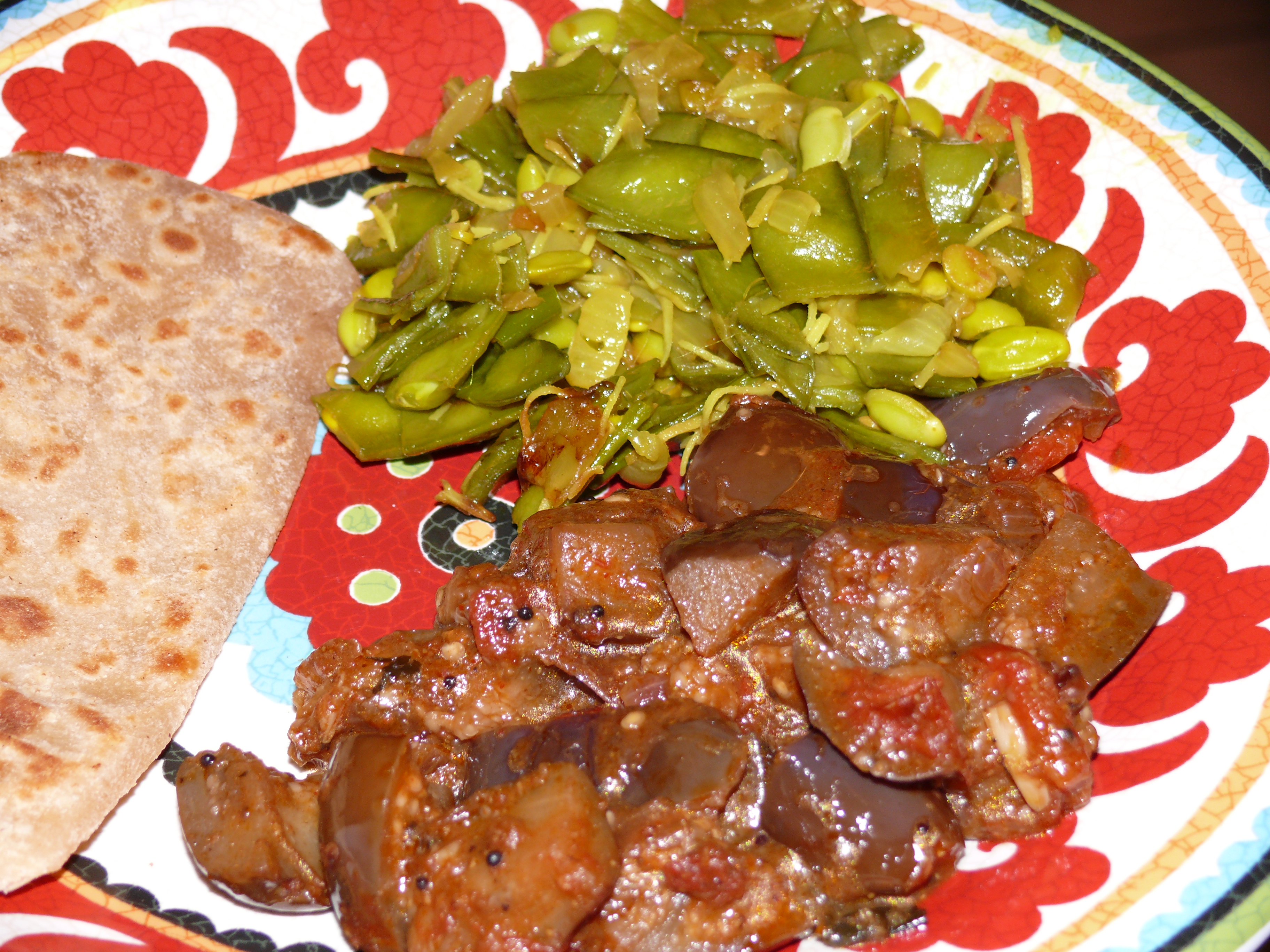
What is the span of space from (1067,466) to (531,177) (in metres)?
2.61

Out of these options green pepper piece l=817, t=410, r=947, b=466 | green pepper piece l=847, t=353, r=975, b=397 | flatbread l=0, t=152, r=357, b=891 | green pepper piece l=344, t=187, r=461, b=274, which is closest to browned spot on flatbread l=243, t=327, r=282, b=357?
flatbread l=0, t=152, r=357, b=891

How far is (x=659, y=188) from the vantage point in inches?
162

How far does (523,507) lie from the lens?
162 inches

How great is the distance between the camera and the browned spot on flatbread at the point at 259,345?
4.58 meters

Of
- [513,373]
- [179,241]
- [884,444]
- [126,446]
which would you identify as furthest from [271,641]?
[884,444]

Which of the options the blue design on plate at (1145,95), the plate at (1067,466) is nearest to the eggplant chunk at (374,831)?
the plate at (1067,466)

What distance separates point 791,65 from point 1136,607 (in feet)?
9.52

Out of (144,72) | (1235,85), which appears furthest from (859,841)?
(1235,85)

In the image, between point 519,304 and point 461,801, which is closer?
point 461,801

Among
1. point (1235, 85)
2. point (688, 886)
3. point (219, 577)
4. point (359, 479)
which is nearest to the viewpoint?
point (688, 886)

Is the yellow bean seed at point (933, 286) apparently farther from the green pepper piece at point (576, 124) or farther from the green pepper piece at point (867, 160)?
the green pepper piece at point (576, 124)

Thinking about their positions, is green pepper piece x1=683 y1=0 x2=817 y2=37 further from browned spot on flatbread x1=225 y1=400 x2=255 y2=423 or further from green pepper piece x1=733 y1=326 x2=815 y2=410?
browned spot on flatbread x1=225 y1=400 x2=255 y2=423

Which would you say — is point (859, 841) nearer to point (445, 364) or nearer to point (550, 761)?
point (550, 761)

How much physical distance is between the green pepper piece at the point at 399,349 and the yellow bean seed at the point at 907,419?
1.85 metres
